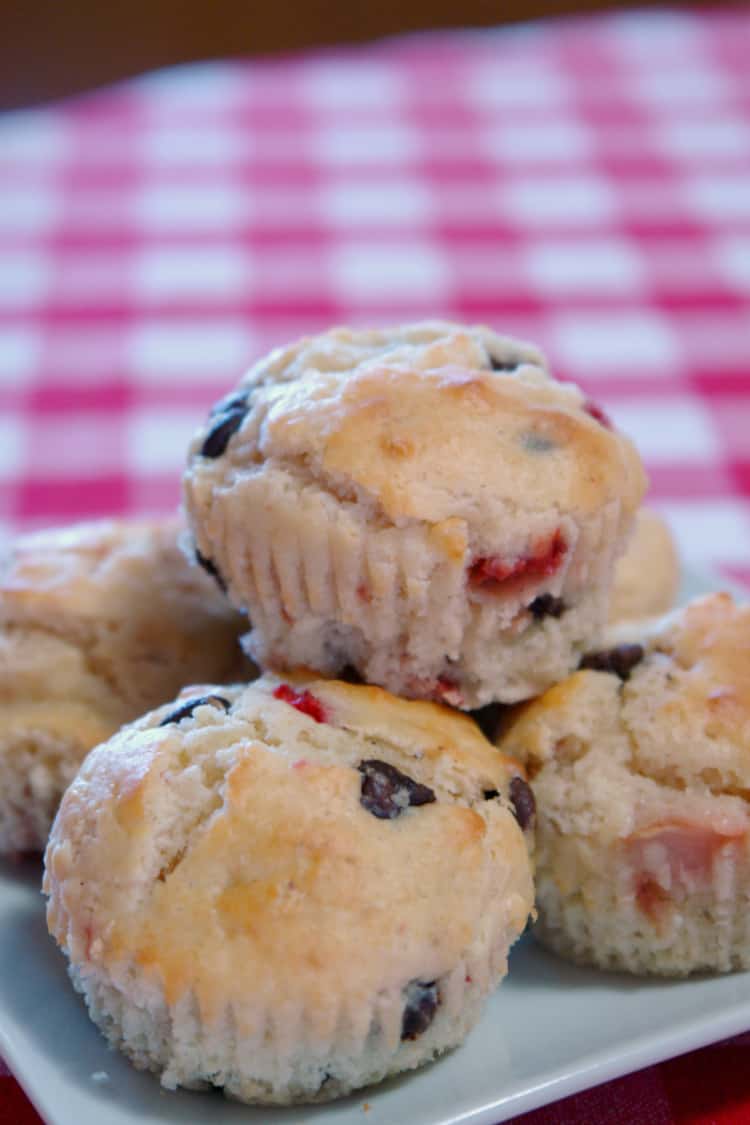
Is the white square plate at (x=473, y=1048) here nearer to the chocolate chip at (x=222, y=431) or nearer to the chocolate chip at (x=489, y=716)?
the chocolate chip at (x=489, y=716)

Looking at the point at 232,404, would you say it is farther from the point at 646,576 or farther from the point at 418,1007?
the point at 418,1007

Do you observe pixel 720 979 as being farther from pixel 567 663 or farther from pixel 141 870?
pixel 141 870

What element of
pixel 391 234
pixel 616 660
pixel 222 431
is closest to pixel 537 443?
pixel 616 660

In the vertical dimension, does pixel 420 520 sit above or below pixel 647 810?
above

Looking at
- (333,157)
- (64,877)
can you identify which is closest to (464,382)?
(64,877)

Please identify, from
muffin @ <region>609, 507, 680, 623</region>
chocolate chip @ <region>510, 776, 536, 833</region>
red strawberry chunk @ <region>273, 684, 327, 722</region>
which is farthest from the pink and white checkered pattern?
red strawberry chunk @ <region>273, 684, 327, 722</region>

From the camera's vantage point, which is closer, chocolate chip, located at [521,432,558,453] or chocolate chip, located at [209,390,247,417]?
chocolate chip, located at [521,432,558,453]

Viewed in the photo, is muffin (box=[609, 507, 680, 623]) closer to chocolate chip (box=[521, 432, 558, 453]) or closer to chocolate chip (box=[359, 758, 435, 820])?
chocolate chip (box=[521, 432, 558, 453])
